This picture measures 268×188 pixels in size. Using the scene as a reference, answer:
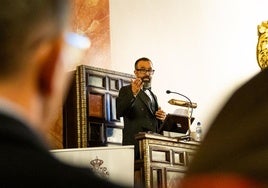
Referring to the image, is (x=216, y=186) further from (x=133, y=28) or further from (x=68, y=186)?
(x=133, y=28)

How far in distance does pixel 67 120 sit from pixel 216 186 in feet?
30.5

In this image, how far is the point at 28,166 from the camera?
0.77 m

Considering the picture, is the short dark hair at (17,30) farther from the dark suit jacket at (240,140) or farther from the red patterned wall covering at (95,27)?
the red patterned wall covering at (95,27)

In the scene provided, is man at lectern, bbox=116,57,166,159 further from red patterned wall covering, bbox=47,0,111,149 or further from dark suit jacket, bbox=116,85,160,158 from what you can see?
red patterned wall covering, bbox=47,0,111,149

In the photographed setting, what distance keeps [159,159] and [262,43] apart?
4.33 metres

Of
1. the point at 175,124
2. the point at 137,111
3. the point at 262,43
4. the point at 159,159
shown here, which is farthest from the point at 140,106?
the point at 262,43

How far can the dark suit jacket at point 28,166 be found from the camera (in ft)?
2.51

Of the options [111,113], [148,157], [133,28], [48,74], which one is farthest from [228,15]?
[48,74]

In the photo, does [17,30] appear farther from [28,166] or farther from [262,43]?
[262,43]

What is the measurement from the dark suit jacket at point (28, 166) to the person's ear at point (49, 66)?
0.26ft

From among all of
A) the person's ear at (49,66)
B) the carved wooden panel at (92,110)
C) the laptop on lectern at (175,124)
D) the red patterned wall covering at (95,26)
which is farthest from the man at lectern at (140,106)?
the person's ear at (49,66)

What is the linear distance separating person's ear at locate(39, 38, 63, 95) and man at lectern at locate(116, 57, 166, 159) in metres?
8.03

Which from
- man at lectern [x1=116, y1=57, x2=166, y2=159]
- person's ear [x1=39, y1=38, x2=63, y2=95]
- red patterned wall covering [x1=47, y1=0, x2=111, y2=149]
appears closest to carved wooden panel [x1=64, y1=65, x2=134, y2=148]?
man at lectern [x1=116, y1=57, x2=166, y2=159]

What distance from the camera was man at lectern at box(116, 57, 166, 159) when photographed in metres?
8.97
